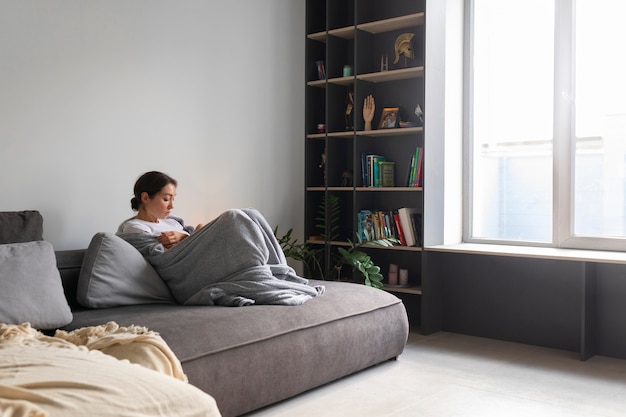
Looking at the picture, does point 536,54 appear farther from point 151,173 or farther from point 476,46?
point 151,173

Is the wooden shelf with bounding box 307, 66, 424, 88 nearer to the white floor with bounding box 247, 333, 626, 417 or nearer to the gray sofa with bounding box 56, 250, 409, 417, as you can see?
the gray sofa with bounding box 56, 250, 409, 417

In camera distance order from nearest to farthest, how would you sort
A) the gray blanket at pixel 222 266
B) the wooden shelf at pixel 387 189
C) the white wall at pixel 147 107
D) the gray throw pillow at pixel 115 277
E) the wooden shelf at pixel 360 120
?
the gray throw pillow at pixel 115 277
the gray blanket at pixel 222 266
the white wall at pixel 147 107
the wooden shelf at pixel 387 189
the wooden shelf at pixel 360 120

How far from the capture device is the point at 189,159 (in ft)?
13.1

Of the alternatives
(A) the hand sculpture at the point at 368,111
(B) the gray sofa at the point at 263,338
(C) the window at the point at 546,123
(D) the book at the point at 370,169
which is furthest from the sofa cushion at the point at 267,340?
(A) the hand sculpture at the point at 368,111

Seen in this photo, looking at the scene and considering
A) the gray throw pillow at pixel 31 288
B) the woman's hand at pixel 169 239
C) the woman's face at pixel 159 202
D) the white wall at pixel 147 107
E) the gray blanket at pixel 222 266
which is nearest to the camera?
the gray throw pillow at pixel 31 288

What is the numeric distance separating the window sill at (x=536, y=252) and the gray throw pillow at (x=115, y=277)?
5.97ft

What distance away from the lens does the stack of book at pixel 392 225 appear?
169 inches

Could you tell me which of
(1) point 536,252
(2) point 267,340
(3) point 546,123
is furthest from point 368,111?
(2) point 267,340

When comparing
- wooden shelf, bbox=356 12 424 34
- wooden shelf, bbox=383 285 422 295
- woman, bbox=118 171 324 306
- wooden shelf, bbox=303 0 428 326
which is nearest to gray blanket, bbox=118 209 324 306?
woman, bbox=118 171 324 306

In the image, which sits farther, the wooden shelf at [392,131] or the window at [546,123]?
the wooden shelf at [392,131]

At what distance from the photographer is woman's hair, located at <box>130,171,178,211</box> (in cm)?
345

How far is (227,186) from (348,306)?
1321 mm

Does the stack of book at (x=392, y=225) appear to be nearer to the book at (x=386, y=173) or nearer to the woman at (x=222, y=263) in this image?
the book at (x=386, y=173)

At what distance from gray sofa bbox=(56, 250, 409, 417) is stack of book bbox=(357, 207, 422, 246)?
0.87 metres
